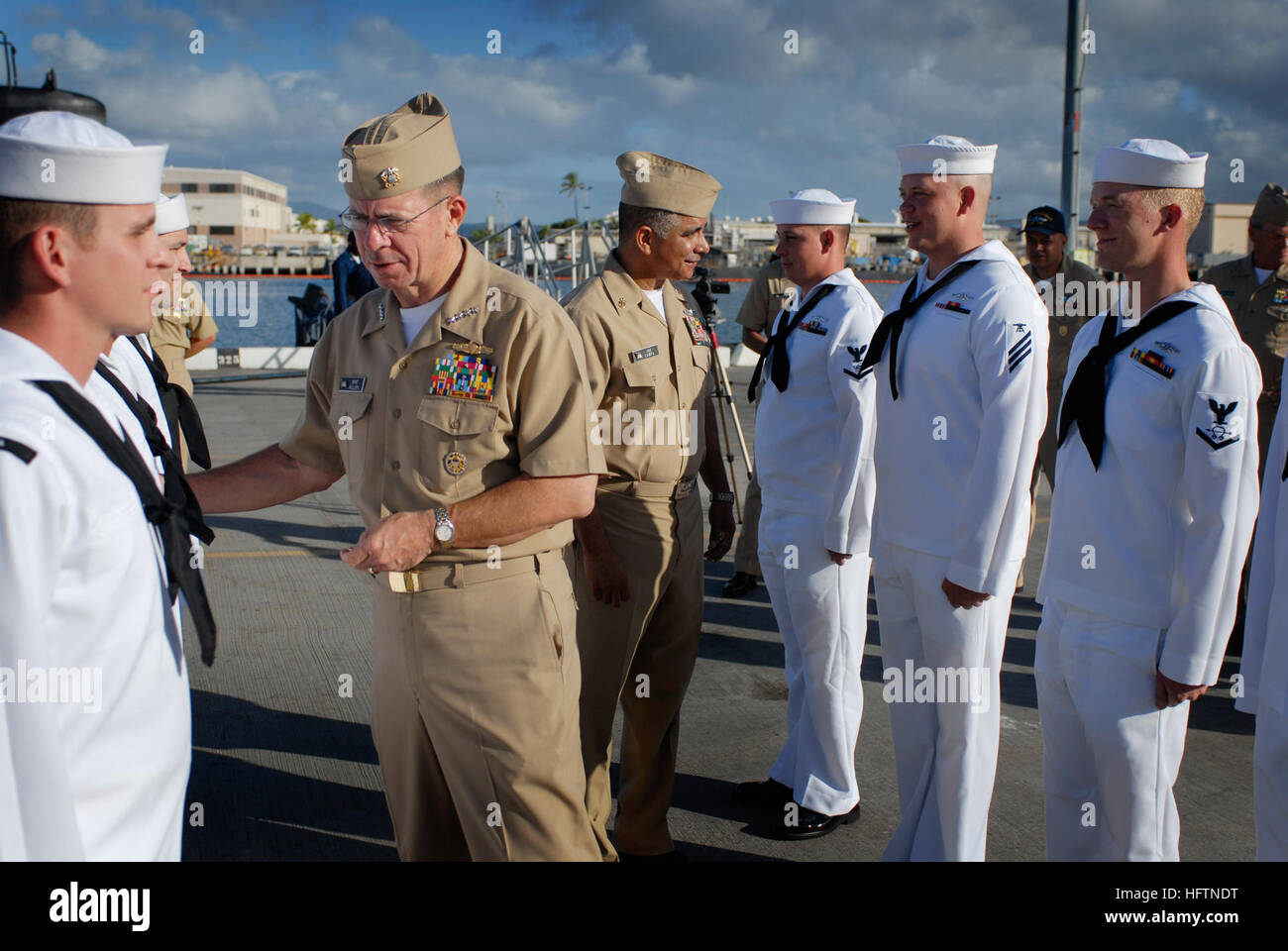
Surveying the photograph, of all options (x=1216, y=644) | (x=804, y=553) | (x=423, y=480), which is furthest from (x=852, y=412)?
(x=423, y=480)

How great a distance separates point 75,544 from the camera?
149cm

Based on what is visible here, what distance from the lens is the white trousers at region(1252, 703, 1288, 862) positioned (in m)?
2.38

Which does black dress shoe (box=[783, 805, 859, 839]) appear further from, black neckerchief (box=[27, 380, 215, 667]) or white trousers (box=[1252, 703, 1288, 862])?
black neckerchief (box=[27, 380, 215, 667])

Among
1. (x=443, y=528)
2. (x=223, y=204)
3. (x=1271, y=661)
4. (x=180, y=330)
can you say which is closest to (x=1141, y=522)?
(x=1271, y=661)

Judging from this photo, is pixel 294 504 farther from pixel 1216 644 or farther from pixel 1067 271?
pixel 1216 644

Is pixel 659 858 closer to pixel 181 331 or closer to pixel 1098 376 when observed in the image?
pixel 1098 376

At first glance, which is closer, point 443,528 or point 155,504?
point 155,504

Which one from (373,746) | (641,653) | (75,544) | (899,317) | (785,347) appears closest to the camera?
(75,544)

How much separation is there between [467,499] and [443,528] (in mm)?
121

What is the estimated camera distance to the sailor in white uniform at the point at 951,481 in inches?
122

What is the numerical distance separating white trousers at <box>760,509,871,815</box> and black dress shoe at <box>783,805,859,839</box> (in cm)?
2

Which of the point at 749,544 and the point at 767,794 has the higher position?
the point at 749,544

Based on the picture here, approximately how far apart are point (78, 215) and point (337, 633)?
440 centimetres

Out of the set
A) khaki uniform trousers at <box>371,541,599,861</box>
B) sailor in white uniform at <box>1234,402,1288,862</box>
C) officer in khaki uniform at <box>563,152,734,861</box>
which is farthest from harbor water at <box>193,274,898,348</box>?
sailor in white uniform at <box>1234,402,1288,862</box>
